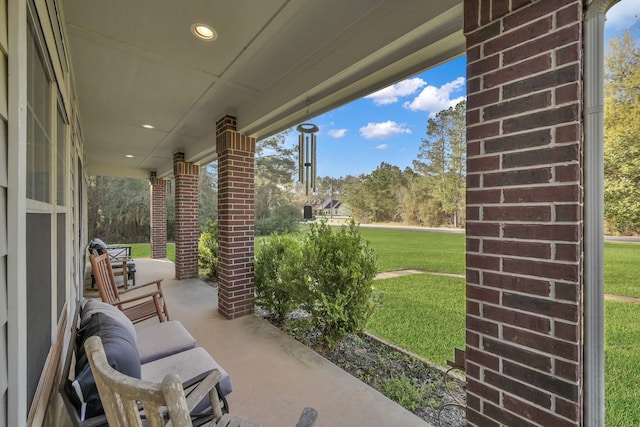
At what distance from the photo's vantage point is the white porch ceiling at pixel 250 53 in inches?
72.3

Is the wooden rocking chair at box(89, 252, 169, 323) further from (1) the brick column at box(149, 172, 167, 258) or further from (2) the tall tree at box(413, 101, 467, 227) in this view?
(1) the brick column at box(149, 172, 167, 258)

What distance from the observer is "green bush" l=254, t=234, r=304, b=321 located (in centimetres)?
328

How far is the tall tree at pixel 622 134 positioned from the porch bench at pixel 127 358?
2.19 metres

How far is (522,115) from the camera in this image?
1.25 m

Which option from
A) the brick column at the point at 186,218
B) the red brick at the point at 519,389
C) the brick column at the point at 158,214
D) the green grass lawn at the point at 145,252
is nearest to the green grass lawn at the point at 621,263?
the red brick at the point at 519,389

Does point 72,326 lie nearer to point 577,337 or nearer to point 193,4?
point 193,4

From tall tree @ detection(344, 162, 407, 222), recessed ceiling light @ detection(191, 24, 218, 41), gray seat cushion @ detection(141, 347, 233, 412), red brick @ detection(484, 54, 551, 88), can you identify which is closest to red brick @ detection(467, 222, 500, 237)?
red brick @ detection(484, 54, 551, 88)

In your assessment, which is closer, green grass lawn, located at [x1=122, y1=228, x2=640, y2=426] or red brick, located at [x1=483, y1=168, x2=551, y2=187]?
red brick, located at [x1=483, y1=168, x2=551, y2=187]

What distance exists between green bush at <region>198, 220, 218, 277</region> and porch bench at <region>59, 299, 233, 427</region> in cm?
355

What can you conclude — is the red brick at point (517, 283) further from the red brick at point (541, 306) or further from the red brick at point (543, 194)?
the red brick at point (543, 194)

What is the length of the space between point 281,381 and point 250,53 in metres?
2.73

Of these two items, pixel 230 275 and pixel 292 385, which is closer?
pixel 292 385

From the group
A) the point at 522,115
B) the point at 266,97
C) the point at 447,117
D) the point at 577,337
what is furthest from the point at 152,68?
the point at 447,117

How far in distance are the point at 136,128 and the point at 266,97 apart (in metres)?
2.61
